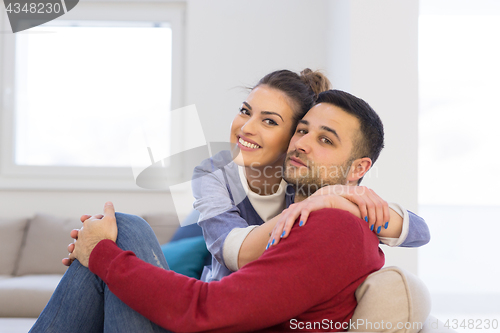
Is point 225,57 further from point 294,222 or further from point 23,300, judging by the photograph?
point 294,222

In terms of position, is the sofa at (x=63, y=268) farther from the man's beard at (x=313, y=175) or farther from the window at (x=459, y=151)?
the window at (x=459, y=151)

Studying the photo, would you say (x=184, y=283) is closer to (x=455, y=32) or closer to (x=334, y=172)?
(x=334, y=172)

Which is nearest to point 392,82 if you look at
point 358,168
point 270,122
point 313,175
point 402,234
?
point 270,122

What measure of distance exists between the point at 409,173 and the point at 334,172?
5.46ft

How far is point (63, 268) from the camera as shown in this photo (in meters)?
2.93

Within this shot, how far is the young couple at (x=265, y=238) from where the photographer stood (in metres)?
0.86

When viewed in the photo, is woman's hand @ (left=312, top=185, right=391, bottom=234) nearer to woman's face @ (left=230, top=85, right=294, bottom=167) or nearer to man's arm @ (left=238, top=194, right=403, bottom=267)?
man's arm @ (left=238, top=194, right=403, bottom=267)

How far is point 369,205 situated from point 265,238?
29cm

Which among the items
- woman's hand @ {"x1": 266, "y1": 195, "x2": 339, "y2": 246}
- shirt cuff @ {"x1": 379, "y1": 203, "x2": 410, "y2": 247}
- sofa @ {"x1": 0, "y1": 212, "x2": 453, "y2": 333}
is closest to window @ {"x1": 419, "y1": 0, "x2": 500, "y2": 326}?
sofa @ {"x1": 0, "y1": 212, "x2": 453, "y2": 333}

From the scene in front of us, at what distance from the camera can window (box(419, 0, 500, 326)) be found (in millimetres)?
3975

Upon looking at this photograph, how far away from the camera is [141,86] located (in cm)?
369

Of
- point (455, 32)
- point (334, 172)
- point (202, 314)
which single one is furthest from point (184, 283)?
point (455, 32)

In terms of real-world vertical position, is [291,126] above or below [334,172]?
above

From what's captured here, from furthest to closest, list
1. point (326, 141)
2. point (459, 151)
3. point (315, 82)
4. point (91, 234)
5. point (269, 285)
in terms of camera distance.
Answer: point (459, 151) < point (315, 82) < point (326, 141) < point (91, 234) < point (269, 285)
